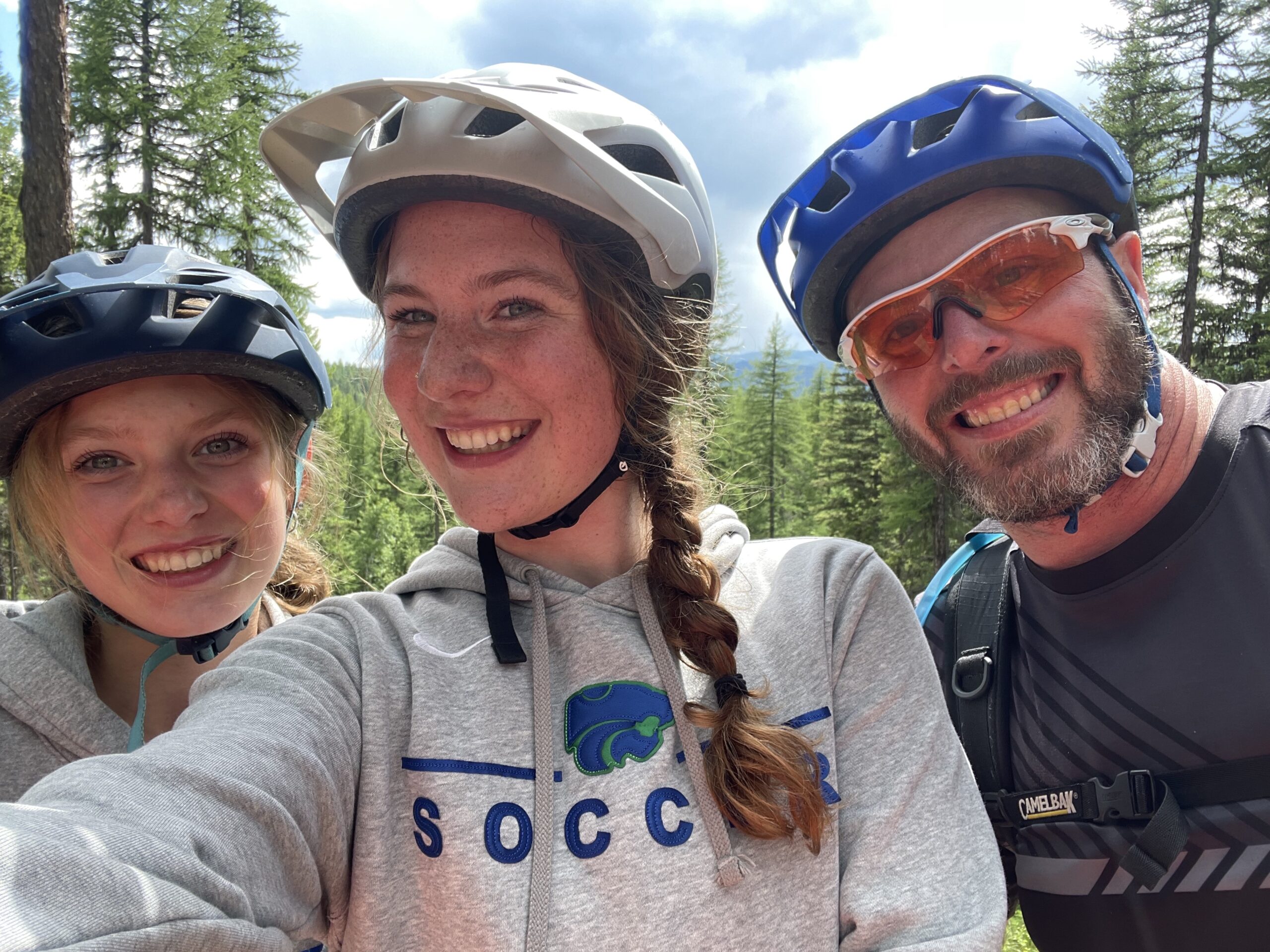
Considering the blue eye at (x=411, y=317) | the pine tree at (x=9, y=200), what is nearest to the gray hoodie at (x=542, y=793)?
the blue eye at (x=411, y=317)

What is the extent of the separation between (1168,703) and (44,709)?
11.5ft

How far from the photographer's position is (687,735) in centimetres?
174

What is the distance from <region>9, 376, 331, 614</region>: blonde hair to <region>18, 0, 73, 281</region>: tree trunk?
4.14m

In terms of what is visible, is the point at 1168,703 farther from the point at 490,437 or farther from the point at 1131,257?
the point at 490,437

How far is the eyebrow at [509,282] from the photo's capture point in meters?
1.94

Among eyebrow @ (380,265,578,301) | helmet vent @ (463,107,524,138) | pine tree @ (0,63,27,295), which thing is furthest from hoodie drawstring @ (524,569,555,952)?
pine tree @ (0,63,27,295)

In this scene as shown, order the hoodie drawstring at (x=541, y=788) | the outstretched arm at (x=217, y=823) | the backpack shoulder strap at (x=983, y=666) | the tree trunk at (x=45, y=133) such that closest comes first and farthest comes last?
the outstretched arm at (x=217, y=823) → the hoodie drawstring at (x=541, y=788) → the backpack shoulder strap at (x=983, y=666) → the tree trunk at (x=45, y=133)

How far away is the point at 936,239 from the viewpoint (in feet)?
8.92

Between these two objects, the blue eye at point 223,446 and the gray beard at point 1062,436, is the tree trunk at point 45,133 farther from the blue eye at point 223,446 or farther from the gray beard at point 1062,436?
the gray beard at point 1062,436

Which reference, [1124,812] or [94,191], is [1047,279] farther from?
[94,191]

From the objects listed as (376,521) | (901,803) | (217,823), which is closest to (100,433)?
(217,823)

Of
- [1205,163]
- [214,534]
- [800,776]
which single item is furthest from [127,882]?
[1205,163]

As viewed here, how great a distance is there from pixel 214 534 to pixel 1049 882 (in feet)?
9.89

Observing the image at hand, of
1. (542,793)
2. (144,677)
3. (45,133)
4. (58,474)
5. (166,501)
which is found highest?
(45,133)
